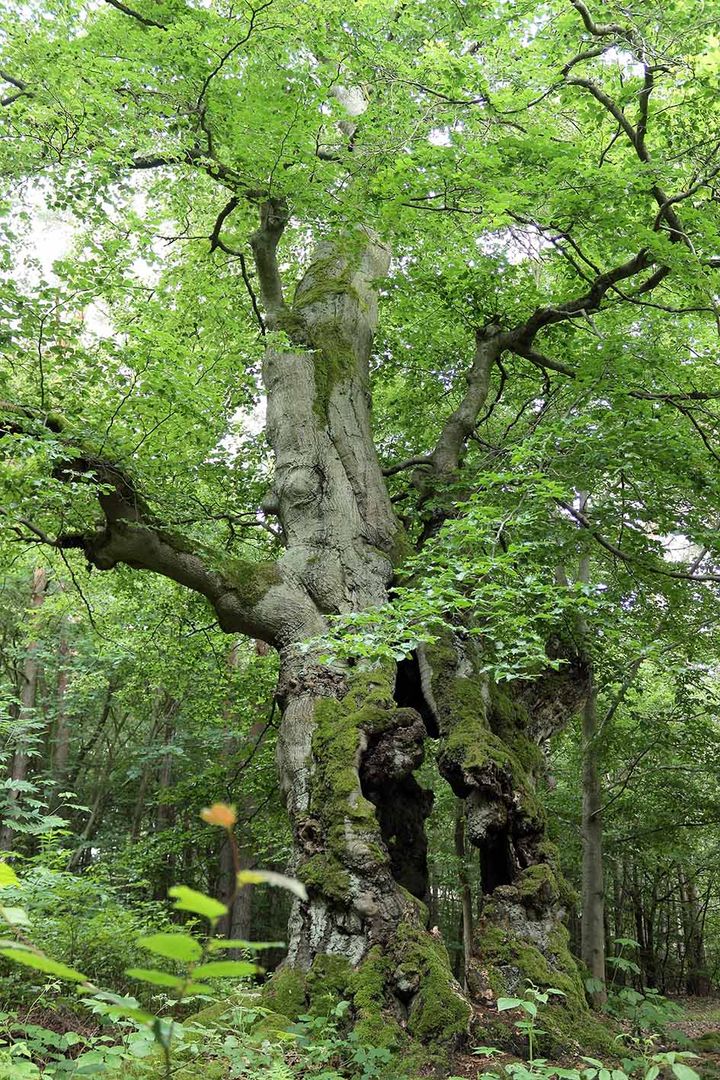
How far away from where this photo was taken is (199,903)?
2.60 feet

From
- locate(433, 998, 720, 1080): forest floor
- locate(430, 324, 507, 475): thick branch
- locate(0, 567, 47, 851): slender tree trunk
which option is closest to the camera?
locate(433, 998, 720, 1080): forest floor

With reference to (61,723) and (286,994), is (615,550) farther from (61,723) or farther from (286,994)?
(61,723)

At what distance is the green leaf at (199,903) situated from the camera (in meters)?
0.75

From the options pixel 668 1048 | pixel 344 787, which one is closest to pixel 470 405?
pixel 344 787

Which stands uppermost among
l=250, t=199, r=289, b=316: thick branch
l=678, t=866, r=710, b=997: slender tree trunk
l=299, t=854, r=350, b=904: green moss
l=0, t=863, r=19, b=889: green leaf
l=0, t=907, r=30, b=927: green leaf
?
l=250, t=199, r=289, b=316: thick branch

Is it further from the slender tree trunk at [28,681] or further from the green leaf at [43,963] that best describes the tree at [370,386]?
the slender tree trunk at [28,681]

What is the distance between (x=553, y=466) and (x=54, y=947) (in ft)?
16.8

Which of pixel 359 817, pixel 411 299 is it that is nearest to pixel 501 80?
pixel 411 299

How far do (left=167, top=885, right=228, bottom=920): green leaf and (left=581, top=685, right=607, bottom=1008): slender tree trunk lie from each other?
8295 millimetres

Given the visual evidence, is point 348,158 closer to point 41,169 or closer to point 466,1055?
point 41,169

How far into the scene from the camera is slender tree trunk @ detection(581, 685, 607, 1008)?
8531mm

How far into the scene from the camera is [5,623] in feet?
51.3

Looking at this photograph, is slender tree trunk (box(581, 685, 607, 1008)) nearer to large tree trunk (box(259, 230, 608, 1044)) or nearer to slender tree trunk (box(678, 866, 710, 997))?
large tree trunk (box(259, 230, 608, 1044))

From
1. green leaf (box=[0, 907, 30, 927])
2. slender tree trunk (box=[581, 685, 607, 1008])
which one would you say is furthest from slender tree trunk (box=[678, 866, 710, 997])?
green leaf (box=[0, 907, 30, 927])
